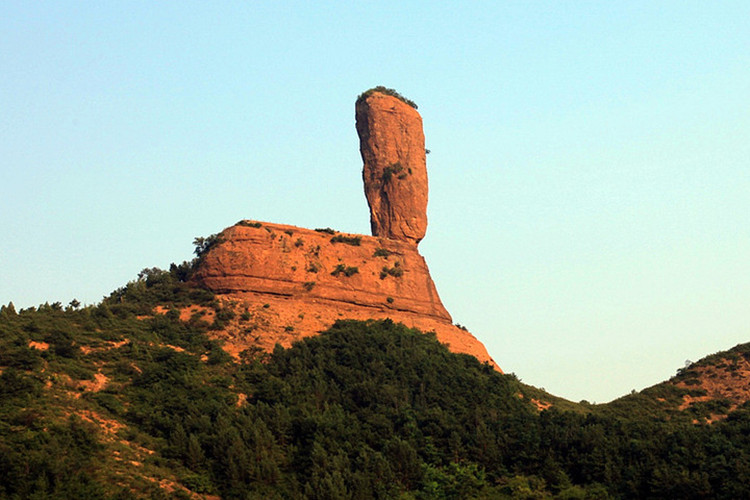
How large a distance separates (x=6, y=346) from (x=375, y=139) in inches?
1454

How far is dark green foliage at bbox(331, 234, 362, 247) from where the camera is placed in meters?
66.2

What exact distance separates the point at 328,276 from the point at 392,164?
46.8 feet

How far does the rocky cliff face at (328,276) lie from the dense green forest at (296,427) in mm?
2432

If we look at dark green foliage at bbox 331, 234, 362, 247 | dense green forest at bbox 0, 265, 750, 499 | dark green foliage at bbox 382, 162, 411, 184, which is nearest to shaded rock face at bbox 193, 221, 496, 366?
dark green foliage at bbox 331, 234, 362, 247

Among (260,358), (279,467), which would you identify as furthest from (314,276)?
(279,467)

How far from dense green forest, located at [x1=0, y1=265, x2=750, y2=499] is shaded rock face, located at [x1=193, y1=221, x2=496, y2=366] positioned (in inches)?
110

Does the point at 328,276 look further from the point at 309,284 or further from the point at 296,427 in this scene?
the point at 296,427

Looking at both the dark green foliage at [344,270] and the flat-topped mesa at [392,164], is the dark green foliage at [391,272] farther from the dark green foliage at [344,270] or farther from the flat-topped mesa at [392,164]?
the flat-topped mesa at [392,164]

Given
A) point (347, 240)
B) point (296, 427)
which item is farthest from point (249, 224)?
point (296, 427)

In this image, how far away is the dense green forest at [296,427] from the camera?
3916 cm

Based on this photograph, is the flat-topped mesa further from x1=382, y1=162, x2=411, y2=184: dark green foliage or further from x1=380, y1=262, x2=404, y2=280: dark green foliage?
x1=380, y1=262, x2=404, y2=280: dark green foliage

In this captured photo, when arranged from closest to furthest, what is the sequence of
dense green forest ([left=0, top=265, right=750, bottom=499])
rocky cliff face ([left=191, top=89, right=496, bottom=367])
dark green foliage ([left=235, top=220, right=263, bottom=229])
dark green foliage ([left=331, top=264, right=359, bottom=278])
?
dense green forest ([left=0, top=265, right=750, bottom=499]) → rocky cliff face ([left=191, top=89, right=496, bottom=367]) → dark green foliage ([left=235, top=220, right=263, bottom=229]) → dark green foliage ([left=331, top=264, right=359, bottom=278])

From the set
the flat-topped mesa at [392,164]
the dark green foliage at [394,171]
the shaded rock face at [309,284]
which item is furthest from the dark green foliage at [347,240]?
the dark green foliage at [394,171]

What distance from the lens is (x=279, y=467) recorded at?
43312 mm
